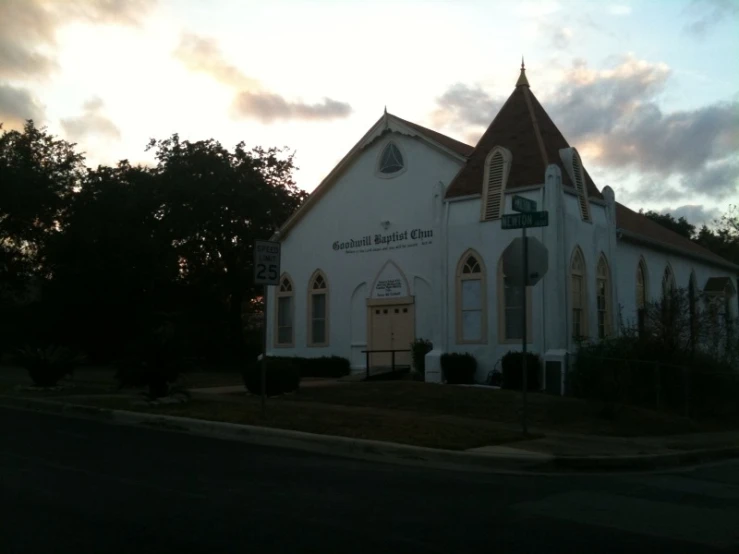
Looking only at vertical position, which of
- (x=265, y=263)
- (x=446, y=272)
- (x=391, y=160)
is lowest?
(x=265, y=263)

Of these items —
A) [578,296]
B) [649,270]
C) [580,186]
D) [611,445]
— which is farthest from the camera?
[649,270]

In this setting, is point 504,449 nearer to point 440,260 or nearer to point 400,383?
point 400,383

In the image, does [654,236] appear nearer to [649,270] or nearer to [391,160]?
[649,270]

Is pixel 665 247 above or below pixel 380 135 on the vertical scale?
below

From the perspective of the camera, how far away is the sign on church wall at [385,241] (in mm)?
24500

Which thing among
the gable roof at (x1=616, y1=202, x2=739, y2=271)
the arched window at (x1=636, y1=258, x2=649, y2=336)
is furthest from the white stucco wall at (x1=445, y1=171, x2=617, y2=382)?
the arched window at (x1=636, y1=258, x2=649, y2=336)

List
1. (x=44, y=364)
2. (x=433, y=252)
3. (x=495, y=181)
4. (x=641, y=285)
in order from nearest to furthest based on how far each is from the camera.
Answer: (x=44, y=364), (x=495, y=181), (x=433, y=252), (x=641, y=285)

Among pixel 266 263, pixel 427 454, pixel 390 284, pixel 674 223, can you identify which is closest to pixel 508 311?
pixel 390 284

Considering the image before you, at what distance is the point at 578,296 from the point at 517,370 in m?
3.43

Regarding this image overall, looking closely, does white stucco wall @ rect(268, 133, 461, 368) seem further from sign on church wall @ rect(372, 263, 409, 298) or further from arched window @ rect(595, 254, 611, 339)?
arched window @ rect(595, 254, 611, 339)

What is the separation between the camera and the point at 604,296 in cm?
2392

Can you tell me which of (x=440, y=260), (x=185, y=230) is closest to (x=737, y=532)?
(x=440, y=260)

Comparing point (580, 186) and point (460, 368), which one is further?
point (580, 186)

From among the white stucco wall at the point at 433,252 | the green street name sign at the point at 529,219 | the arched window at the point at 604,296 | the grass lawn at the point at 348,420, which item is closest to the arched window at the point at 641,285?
the white stucco wall at the point at 433,252
